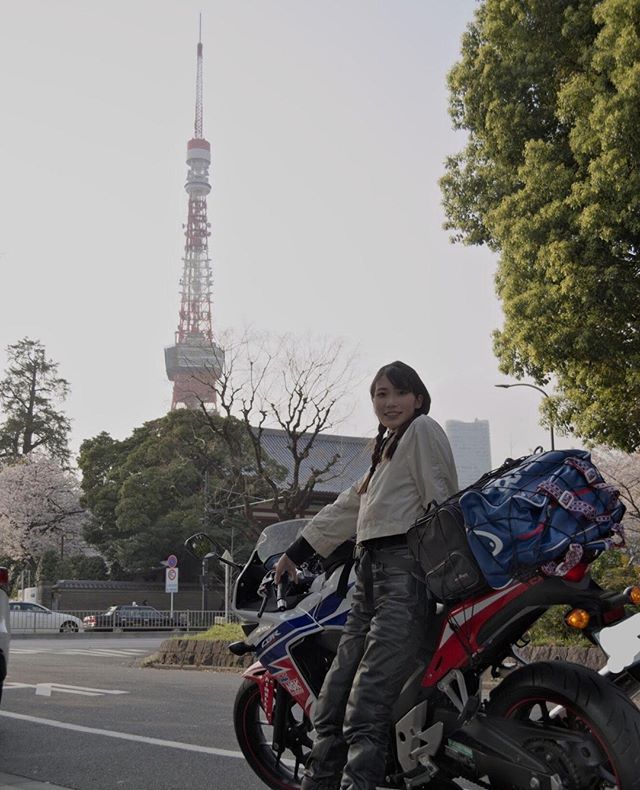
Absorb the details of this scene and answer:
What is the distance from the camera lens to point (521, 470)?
10.5 feet

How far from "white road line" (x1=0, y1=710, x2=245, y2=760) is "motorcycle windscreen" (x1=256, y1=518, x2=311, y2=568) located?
151cm

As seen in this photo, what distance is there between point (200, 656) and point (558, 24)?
35.6ft

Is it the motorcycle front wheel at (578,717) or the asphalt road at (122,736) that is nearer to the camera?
the motorcycle front wheel at (578,717)

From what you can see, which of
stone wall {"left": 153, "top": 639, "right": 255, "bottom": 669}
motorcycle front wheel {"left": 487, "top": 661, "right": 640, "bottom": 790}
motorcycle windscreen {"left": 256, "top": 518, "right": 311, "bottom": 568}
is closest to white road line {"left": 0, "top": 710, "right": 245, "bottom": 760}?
motorcycle windscreen {"left": 256, "top": 518, "right": 311, "bottom": 568}

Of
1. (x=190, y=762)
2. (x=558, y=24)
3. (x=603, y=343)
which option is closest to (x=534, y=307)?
(x=603, y=343)

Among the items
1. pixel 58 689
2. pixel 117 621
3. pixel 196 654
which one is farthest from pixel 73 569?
pixel 58 689

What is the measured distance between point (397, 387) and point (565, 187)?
10.9 metres

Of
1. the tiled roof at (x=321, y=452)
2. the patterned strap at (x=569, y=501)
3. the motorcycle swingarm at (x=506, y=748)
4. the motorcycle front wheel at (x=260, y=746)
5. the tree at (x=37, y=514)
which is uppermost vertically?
the tiled roof at (x=321, y=452)

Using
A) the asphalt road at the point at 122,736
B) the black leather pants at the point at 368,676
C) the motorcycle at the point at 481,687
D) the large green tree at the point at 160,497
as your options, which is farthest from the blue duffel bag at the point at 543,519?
the large green tree at the point at 160,497

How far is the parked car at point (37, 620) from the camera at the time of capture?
34125 mm

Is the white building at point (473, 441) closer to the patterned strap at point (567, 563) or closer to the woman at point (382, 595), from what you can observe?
the woman at point (382, 595)

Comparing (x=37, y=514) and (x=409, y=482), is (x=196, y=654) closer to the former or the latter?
(x=409, y=482)

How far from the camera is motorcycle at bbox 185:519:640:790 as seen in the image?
2.91 meters

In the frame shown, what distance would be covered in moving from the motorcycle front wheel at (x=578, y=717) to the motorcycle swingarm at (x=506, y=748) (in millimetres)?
21
